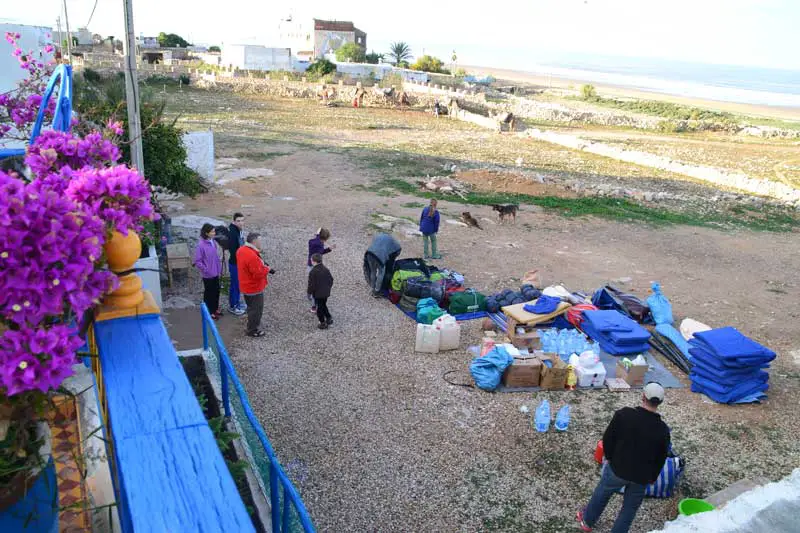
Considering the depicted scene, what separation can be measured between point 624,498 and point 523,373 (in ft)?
8.79

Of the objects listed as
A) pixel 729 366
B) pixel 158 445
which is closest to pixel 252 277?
pixel 158 445

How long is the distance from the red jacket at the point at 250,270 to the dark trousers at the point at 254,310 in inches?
4.5

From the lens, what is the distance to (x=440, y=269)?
12.0 metres

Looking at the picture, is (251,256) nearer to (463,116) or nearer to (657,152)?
(657,152)

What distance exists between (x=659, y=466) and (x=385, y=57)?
101 meters

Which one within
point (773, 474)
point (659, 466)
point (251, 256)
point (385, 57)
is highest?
point (385, 57)

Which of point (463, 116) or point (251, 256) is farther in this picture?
point (463, 116)

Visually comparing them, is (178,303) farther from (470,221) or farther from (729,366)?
(729,366)

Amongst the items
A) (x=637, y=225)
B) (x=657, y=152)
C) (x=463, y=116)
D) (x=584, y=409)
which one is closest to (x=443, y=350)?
(x=584, y=409)

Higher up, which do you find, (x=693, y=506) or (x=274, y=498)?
(x=274, y=498)

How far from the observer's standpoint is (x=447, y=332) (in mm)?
8836

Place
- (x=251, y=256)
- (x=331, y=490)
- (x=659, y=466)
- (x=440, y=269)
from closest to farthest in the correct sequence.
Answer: (x=659, y=466) → (x=331, y=490) → (x=251, y=256) → (x=440, y=269)

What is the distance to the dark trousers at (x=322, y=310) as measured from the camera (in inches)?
357

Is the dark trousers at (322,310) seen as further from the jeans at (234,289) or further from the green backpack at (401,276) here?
the green backpack at (401,276)
